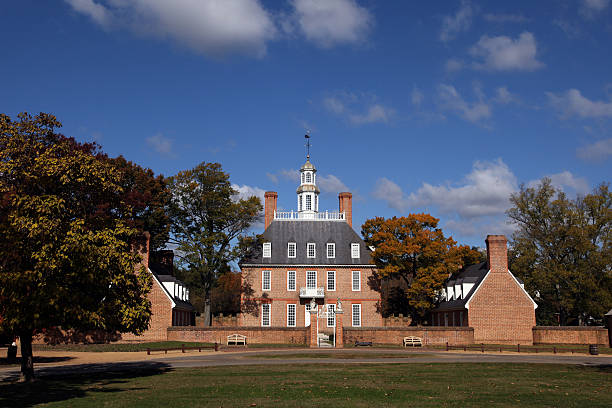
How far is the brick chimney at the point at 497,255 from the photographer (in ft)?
142

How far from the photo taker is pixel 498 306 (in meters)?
42.6

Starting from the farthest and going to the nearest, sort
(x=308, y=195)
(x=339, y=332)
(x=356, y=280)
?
(x=308, y=195), (x=356, y=280), (x=339, y=332)

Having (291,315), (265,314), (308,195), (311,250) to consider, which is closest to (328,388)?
(291,315)

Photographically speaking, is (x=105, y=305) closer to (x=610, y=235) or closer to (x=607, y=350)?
(x=607, y=350)

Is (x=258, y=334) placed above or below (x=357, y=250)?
below

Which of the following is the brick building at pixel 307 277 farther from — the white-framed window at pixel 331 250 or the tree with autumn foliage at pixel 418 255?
the tree with autumn foliage at pixel 418 255

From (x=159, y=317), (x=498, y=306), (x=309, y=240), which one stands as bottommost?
(x=159, y=317)

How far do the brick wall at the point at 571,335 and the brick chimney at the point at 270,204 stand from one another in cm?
2630

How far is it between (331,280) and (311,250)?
3428 millimetres

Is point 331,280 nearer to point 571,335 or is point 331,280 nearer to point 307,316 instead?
point 307,316

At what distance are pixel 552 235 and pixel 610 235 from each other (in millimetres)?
4334

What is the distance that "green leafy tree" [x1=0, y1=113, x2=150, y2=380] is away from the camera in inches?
643

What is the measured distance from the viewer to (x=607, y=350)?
35000mm

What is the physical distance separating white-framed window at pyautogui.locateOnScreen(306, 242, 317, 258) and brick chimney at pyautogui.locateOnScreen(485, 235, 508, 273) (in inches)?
643
